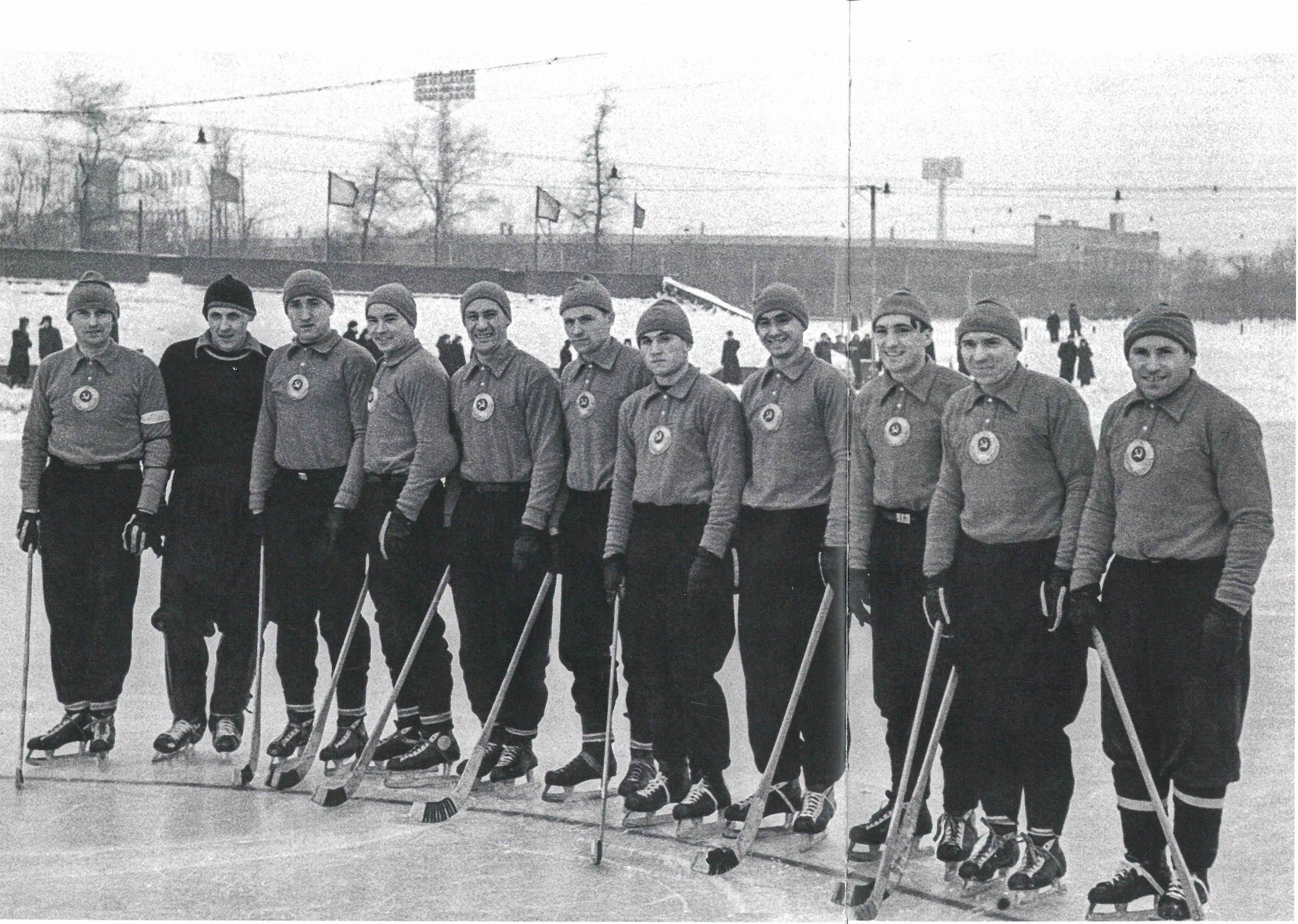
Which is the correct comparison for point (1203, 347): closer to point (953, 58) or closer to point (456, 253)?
point (953, 58)

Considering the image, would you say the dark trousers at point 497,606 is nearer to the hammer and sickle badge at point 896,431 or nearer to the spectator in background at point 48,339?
the hammer and sickle badge at point 896,431

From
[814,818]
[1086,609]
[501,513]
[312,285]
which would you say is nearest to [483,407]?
[501,513]

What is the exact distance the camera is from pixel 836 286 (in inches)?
180

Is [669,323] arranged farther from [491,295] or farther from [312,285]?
[312,285]

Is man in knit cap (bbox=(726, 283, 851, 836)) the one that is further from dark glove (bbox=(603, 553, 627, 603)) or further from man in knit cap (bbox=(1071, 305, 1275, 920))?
man in knit cap (bbox=(1071, 305, 1275, 920))

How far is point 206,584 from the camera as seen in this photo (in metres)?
5.61

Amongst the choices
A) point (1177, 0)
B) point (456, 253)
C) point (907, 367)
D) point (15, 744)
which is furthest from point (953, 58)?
point (15, 744)

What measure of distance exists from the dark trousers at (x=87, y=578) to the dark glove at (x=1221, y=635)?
383 cm

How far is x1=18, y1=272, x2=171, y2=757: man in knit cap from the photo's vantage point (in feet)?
18.1

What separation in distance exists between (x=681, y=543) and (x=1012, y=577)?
109 cm

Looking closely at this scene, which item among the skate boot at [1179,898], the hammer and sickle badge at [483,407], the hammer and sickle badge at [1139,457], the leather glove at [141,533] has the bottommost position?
the skate boot at [1179,898]

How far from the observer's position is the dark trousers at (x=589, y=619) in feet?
16.6

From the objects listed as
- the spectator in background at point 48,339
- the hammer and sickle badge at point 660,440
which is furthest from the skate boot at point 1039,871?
the spectator in background at point 48,339

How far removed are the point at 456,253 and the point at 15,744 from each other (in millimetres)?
2449
